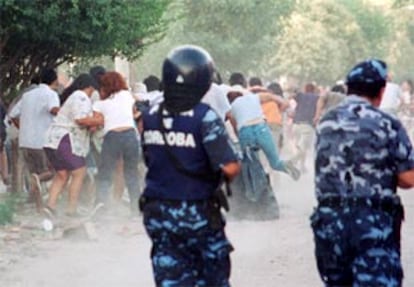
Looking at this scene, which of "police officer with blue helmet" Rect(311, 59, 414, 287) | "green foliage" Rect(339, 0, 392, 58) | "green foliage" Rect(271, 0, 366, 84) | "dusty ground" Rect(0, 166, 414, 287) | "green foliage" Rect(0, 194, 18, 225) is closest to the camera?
"police officer with blue helmet" Rect(311, 59, 414, 287)

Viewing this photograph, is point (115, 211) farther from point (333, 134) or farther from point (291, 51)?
point (291, 51)

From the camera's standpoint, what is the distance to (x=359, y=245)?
18.7 feet

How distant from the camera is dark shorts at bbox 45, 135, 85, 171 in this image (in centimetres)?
1253

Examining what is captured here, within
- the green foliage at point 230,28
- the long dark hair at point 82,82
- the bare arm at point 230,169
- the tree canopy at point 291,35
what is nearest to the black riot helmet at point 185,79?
the bare arm at point 230,169

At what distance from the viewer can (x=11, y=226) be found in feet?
41.4

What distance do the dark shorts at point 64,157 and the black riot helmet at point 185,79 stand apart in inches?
267

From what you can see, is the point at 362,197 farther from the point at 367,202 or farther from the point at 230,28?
the point at 230,28

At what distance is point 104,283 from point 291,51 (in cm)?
5500

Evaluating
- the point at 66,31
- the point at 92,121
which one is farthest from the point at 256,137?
the point at 66,31

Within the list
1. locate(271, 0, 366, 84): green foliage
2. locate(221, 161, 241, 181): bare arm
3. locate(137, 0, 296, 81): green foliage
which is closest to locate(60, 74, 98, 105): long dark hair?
locate(221, 161, 241, 181): bare arm

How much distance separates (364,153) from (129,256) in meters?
5.13

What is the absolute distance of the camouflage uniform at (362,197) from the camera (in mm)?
5703

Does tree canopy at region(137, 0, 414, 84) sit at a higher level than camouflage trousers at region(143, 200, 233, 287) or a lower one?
higher

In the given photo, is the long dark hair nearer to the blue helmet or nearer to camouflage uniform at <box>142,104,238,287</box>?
camouflage uniform at <box>142,104,238,287</box>
